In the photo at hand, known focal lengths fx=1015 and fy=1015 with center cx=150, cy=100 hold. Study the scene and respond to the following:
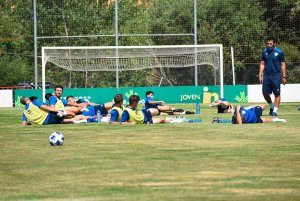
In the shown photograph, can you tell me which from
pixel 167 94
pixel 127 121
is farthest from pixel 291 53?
pixel 127 121

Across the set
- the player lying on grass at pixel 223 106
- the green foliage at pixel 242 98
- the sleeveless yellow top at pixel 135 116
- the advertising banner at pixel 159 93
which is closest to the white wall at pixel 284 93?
the green foliage at pixel 242 98

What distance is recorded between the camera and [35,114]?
27344 millimetres

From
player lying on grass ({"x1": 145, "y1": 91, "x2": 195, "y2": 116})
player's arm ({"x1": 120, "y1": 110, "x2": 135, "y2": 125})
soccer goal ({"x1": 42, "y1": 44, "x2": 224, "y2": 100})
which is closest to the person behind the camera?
player's arm ({"x1": 120, "y1": 110, "x2": 135, "y2": 125})

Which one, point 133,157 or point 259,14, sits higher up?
point 259,14

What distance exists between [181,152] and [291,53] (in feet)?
159

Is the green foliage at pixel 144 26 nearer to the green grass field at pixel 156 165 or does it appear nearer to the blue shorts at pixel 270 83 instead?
the blue shorts at pixel 270 83

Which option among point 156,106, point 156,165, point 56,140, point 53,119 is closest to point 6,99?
point 156,106

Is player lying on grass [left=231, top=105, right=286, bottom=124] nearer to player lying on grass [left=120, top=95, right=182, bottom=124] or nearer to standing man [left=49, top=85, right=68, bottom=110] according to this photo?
player lying on grass [left=120, top=95, right=182, bottom=124]

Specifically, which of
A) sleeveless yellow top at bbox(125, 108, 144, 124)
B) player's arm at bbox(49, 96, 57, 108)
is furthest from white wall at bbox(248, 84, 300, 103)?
sleeveless yellow top at bbox(125, 108, 144, 124)

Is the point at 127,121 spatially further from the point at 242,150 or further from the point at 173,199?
the point at 173,199

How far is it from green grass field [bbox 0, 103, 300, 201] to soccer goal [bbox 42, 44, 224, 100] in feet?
82.4

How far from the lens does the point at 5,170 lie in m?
14.0

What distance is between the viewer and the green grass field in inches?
439

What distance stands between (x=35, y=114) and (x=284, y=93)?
25.4 meters
